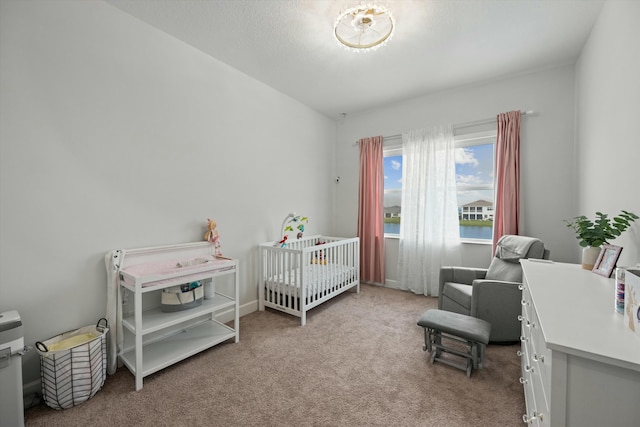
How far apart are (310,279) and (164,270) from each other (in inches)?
53.7

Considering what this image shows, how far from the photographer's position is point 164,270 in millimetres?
1953

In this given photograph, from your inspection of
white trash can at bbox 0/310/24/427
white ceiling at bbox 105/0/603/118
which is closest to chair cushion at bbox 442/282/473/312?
white ceiling at bbox 105/0/603/118

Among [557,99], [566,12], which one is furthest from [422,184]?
[566,12]

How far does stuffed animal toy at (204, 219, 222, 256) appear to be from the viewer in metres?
2.42

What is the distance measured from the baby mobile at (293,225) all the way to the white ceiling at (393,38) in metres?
1.58

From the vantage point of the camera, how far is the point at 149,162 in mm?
2090

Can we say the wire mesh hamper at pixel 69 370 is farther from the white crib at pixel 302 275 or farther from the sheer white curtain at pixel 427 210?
the sheer white curtain at pixel 427 210

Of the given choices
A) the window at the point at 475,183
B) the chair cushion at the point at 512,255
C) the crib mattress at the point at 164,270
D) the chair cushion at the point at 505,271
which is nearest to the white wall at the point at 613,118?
the chair cushion at the point at 512,255

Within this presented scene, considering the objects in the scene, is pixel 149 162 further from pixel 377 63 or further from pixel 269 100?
pixel 377 63

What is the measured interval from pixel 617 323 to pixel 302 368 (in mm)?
1684

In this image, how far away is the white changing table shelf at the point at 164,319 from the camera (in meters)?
1.70

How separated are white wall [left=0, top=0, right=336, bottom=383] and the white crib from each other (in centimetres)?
23

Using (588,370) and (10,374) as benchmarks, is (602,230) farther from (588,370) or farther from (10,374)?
(10,374)

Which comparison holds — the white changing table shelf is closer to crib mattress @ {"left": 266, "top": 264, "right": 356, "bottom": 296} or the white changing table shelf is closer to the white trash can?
the white trash can
